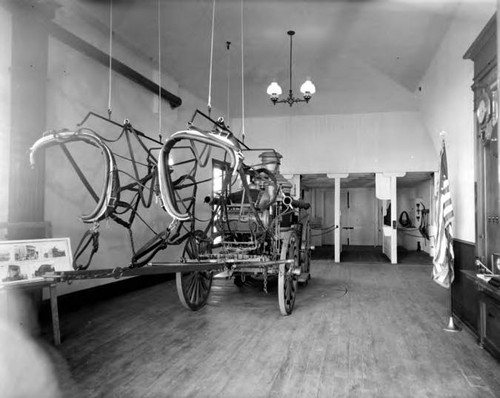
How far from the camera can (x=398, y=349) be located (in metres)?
3.68

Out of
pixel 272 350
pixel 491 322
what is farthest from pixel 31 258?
pixel 491 322

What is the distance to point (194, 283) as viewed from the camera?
17.0ft

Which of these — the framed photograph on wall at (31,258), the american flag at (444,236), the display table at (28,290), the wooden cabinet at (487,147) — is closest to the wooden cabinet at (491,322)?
the wooden cabinet at (487,147)

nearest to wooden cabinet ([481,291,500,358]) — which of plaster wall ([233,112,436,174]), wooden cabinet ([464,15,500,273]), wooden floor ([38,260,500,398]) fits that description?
wooden floor ([38,260,500,398])

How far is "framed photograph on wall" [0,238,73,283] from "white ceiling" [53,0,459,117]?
10.9 ft

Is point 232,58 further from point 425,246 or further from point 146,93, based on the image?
point 425,246

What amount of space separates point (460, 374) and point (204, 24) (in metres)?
5.95

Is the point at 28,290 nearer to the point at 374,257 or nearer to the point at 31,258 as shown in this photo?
the point at 31,258

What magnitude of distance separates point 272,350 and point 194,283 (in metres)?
1.85

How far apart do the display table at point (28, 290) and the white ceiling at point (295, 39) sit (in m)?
3.74

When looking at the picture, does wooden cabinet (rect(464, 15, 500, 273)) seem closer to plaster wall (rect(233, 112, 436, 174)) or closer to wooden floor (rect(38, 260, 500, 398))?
wooden floor (rect(38, 260, 500, 398))

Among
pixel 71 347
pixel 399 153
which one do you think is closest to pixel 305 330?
pixel 71 347

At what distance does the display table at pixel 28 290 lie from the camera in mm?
3329

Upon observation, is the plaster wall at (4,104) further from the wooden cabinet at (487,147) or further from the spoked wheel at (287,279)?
the wooden cabinet at (487,147)
